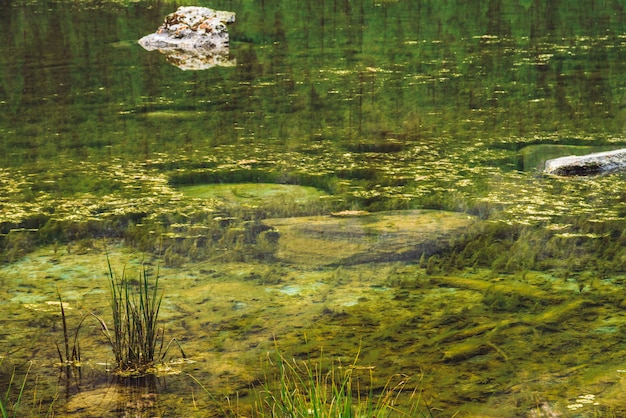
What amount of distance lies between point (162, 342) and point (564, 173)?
3092mm

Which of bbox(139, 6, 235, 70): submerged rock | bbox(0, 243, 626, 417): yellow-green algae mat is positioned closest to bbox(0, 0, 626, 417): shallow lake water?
bbox(0, 243, 626, 417): yellow-green algae mat

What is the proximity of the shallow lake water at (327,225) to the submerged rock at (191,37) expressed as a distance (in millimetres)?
1188

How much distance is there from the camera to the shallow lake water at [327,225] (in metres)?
3.16

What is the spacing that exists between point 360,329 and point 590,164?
2509 mm

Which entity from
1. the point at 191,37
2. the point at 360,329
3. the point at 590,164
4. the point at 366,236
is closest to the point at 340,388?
the point at 360,329

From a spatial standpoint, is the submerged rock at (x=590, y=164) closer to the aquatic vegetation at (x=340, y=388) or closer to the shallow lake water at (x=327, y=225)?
the shallow lake water at (x=327, y=225)

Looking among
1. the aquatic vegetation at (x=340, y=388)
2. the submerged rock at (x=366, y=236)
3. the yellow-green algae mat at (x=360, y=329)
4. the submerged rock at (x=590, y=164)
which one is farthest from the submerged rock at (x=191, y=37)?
the aquatic vegetation at (x=340, y=388)

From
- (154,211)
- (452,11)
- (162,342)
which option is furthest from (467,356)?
(452,11)

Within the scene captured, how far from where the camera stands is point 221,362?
325cm

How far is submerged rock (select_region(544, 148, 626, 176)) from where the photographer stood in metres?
5.42

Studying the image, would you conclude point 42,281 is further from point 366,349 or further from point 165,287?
point 366,349

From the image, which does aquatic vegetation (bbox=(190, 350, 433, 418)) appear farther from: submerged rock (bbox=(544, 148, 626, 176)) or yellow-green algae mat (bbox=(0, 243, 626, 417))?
submerged rock (bbox=(544, 148, 626, 176))

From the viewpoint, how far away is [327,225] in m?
4.68

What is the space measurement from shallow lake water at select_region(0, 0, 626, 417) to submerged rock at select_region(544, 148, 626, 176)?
88 millimetres
